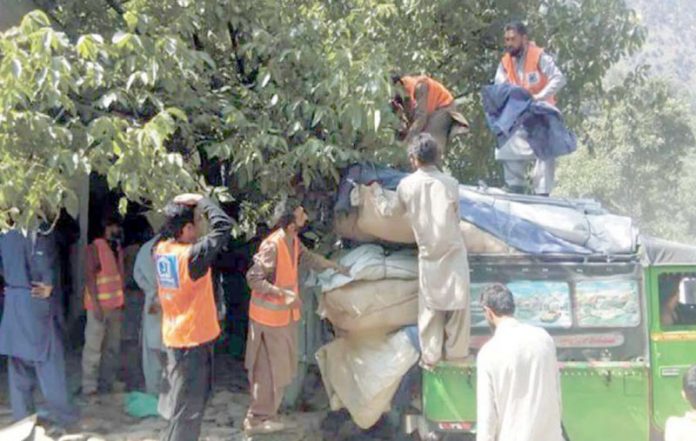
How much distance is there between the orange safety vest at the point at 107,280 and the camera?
7.64 meters

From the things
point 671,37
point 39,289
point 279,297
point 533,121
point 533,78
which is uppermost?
point 671,37

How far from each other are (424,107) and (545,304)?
218 centimetres

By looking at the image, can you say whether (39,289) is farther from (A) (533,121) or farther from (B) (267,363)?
(A) (533,121)

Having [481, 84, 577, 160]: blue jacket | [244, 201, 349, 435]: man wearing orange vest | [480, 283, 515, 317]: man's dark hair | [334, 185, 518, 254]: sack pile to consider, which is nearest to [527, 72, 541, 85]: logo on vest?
[481, 84, 577, 160]: blue jacket

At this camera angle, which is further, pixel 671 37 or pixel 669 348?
pixel 671 37

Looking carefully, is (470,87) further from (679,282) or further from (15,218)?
(15,218)

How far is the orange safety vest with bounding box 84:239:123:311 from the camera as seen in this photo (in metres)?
7.64

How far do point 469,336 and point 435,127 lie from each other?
2146 millimetres

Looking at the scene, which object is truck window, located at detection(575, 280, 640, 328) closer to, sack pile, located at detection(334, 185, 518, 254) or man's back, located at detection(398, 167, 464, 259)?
sack pile, located at detection(334, 185, 518, 254)

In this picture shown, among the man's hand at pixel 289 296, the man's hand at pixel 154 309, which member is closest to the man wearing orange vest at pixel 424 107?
the man's hand at pixel 289 296

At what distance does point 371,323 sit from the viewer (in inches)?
236

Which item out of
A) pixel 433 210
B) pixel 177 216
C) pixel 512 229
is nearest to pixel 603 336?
pixel 512 229

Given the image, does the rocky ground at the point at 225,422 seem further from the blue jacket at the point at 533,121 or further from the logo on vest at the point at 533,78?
the logo on vest at the point at 533,78

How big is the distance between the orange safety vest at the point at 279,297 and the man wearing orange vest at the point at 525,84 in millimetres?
2191
